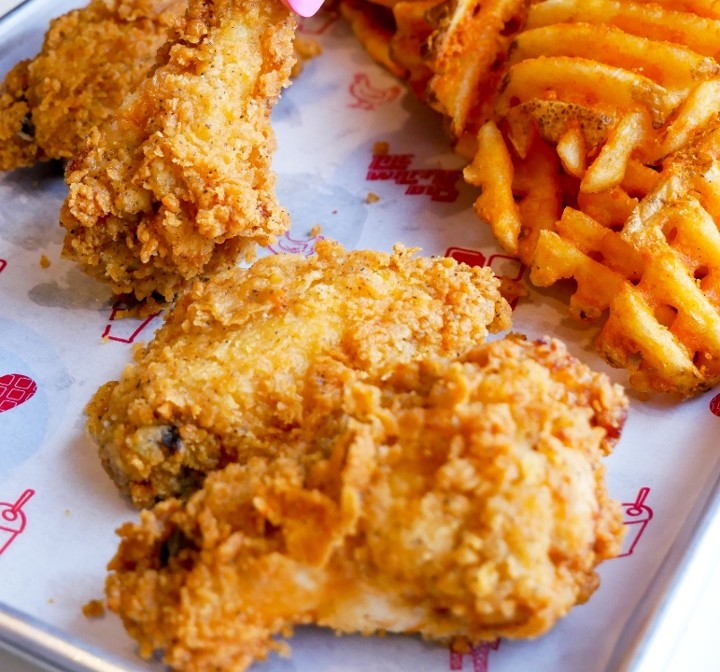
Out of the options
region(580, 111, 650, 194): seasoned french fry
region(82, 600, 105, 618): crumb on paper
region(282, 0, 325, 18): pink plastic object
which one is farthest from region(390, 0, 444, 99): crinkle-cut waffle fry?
region(82, 600, 105, 618): crumb on paper

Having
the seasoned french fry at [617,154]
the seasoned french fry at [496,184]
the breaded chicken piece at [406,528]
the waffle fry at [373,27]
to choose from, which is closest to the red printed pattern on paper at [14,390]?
the breaded chicken piece at [406,528]

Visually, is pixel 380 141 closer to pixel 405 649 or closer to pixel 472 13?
pixel 472 13

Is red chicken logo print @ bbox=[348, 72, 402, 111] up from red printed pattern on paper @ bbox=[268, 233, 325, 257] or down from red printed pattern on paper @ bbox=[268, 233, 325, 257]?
up

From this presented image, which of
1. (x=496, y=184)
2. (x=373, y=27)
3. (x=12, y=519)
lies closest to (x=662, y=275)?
(x=496, y=184)

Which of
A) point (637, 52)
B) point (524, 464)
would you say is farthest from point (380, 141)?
point (524, 464)

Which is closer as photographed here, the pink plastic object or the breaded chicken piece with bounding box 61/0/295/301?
the breaded chicken piece with bounding box 61/0/295/301

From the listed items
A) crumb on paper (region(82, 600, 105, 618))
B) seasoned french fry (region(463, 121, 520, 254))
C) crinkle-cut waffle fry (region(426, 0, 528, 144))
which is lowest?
crumb on paper (region(82, 600, 105, 618))

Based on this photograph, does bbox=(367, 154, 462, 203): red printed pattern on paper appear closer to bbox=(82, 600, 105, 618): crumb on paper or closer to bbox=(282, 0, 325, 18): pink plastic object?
bbox=(282, 0, 325, 18): pink plastic object
